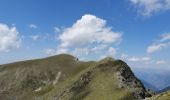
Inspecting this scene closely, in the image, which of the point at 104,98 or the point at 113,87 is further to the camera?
the point at 113,87

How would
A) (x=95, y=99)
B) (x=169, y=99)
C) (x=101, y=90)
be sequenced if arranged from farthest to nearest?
(x=101, y=90) < (x=95, y=99) < (x=169, y=99)

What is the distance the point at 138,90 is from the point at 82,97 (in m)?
37.1

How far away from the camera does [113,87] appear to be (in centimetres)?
19662

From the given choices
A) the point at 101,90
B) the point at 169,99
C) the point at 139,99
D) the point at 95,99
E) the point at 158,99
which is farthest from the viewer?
the point at 101,90

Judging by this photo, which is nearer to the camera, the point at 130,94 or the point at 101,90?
the point at 130,94

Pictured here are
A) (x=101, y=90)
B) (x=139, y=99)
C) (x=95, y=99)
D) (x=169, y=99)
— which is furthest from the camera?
(x=101, y=90)

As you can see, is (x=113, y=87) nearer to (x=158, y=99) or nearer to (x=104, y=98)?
(x=104, y=98)

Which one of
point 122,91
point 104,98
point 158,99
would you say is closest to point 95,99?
point 104,98

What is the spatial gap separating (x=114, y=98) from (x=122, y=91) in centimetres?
1110

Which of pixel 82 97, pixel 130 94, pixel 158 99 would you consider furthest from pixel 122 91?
pixel 158 99

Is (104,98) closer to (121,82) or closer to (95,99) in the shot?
(95,99)

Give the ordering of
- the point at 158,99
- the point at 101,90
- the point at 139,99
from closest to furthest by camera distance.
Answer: the point at 158,99 → the point at 139,99 → the point at 101,90

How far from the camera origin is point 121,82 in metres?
200

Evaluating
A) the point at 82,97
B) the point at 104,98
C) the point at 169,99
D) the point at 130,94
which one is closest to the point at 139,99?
the point at 130,94
